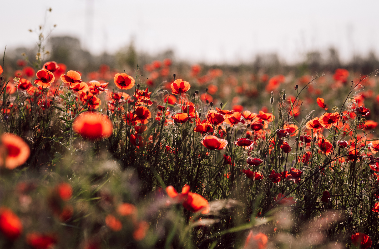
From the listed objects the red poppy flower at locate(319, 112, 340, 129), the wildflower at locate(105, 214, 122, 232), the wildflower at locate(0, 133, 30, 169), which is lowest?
the wildflower at locate(105, 214, 122, 232)

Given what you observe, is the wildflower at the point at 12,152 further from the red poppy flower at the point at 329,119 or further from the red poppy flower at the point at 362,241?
the red poppy flower at the point at 329,119

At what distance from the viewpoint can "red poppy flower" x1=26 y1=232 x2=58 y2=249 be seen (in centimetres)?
68

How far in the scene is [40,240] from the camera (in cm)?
68

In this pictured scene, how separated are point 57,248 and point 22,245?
0.09 metres

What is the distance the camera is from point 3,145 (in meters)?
0.76

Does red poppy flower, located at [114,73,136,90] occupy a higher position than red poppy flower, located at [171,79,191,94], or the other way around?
red poppy flower, located at [114,73,136,90]

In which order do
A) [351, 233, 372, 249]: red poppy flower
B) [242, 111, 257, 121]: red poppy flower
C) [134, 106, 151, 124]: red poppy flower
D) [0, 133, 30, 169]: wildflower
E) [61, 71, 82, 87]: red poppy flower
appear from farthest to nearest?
1. [242, 111, 257, 121]: red poppy flower
2. [61, 71, 82, 87]: red poppy flower
3. [134, 106, 151, 124]: red poppy flower
4. [351, 233, 372, 249]: red poppy flower
5. [0, 133, 30, 169]: wildflower

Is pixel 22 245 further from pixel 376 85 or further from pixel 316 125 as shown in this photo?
pixel 376 85

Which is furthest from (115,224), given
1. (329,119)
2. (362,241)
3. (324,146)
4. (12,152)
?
(329,119)

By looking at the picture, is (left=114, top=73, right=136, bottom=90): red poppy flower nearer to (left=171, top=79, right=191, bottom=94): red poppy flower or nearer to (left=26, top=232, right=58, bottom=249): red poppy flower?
(left=171, top=79, right=191, bottom=94): red poppy flower

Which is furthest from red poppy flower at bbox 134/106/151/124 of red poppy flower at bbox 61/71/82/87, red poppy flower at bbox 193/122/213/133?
red poppy flower at bbox 61/71/82/87

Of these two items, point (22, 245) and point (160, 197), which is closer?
point (22, 245)

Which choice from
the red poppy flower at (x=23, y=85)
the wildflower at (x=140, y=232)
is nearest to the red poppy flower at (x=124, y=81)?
the red poppy flower at (x=23, y=85)

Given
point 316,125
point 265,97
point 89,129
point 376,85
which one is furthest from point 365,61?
point 89,129
